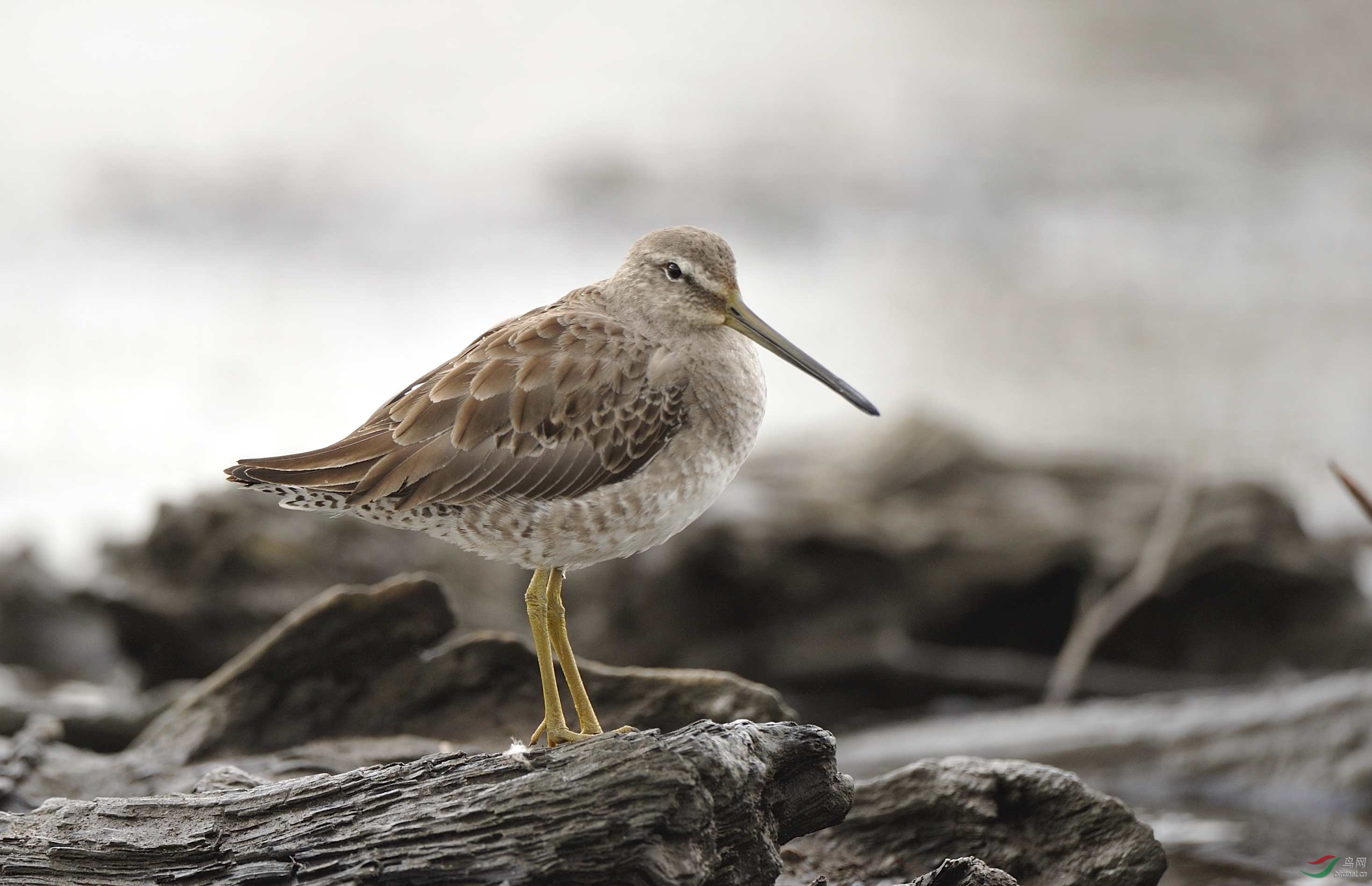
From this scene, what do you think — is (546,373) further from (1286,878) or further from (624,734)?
(1286,878)

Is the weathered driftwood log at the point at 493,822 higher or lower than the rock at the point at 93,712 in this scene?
lower

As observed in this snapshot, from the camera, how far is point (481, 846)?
4.10 m

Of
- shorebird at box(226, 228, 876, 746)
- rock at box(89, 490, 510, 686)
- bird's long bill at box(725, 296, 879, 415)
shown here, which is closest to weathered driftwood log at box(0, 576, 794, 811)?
shorebird at box(226, 228, 876, 746)

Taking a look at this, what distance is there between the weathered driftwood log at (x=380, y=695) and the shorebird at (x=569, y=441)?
69 cm

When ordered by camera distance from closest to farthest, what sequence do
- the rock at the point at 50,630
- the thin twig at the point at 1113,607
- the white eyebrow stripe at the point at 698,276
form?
the white eyebrow stripe at the point at 698,276 → the thin twig at the point at 1113,607 → the rock at the point at 50,630

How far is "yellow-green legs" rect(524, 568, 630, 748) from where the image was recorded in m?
5.43

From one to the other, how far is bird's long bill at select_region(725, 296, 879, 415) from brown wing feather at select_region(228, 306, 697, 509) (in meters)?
0.42

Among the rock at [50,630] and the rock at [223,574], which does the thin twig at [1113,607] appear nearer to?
the rock at [223,574]

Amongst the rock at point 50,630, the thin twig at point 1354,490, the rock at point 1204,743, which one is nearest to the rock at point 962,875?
the thin twig at point 1354,490

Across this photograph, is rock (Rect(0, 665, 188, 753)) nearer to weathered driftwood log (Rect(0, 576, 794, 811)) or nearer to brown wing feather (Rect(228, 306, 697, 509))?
weathered driftwood log (Rect(0, 576, 794, 811))

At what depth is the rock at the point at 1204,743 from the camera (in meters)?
8.31

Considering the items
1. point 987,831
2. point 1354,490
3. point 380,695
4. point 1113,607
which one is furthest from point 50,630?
point 1354,490

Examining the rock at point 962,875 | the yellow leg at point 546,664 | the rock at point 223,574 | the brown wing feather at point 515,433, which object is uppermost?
the rock at point 223,574

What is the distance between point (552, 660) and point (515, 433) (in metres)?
1.03
